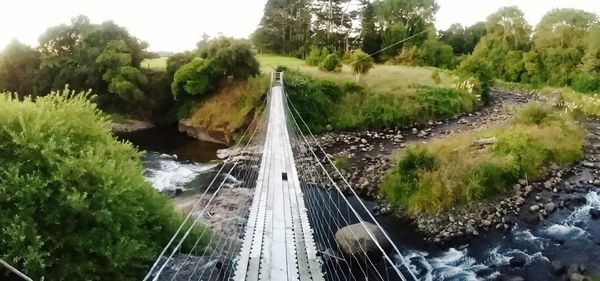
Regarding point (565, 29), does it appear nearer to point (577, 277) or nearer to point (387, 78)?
point (387, 78)

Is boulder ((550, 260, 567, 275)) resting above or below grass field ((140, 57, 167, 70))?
below

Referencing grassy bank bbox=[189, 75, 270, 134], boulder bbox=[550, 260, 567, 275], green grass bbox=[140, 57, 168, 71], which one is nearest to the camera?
boulder bbox=[550, 260, 567, 275]

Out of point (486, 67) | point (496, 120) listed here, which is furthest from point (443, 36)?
point (496, 120)

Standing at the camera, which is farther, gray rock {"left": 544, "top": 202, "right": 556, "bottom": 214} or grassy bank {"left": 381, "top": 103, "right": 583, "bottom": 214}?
grassy bank {"left": 381, "top": 103, "right": 583, "bottom": 214}

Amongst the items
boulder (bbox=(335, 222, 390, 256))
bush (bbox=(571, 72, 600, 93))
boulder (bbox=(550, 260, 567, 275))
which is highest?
bush (bbox=(571, 72, 600, 93))

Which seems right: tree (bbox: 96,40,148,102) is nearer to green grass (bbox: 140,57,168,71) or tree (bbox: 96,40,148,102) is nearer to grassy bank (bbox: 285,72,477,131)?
green grass (bbox: 140,57,168,71)

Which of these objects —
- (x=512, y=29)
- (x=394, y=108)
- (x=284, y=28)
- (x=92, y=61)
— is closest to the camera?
(x=394, y=108)

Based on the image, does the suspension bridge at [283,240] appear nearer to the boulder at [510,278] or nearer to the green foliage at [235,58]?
the boulder at [510,278]

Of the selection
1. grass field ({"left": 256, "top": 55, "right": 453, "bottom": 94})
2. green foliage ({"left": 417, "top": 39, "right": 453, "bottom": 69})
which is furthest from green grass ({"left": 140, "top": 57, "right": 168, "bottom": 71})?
green foliage ({"left": 417, "top": 39, "right": 453, "bottom": 69})

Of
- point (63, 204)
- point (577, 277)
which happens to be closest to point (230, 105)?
point (63, 204)
